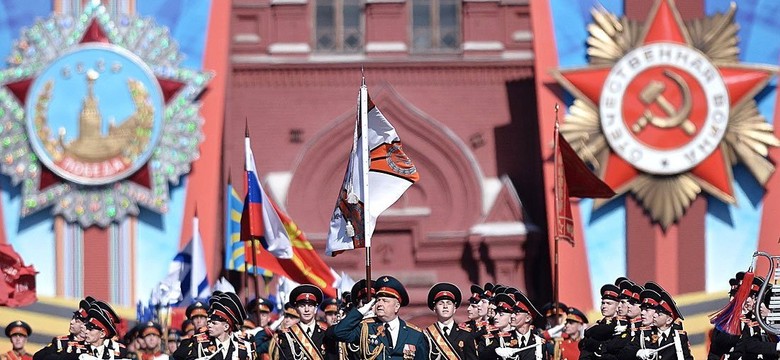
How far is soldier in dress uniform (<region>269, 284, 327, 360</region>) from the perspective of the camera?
18188 millimetres

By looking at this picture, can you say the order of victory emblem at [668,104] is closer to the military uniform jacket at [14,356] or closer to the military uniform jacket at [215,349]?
the military uniform jacket at [14,356]

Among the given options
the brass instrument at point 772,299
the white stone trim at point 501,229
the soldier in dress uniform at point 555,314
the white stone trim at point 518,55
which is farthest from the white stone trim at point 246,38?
the brass instrument at point 772,299

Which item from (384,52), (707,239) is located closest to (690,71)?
(707,239)

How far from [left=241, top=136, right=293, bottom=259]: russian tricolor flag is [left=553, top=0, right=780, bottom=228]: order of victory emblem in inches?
281

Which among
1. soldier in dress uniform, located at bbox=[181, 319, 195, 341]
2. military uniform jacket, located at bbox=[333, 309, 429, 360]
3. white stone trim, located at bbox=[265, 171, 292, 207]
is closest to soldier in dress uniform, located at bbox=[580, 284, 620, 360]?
military uniform jacket, located at bbox=[333, 309, 429, 360]

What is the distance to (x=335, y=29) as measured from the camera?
29.6m

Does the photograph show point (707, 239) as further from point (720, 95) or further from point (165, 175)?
point (165, 175)

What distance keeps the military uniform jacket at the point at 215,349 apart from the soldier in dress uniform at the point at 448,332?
1.54 metres

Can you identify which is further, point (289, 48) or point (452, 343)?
point (289, 48)

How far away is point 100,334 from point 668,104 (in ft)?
41.1

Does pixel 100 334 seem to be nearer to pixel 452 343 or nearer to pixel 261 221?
pixel 452 343

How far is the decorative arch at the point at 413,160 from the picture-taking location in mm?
29172

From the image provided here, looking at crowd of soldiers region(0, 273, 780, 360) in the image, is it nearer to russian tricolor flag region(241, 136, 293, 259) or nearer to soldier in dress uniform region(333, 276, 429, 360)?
soldier in dress uniform region(333, 276, 429, 360)

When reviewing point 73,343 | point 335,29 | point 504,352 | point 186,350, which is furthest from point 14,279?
point 504,352
